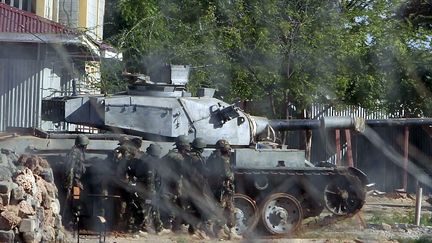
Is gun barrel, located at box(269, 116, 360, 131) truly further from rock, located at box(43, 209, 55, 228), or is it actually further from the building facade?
rock, located at box(43, 209, 55, 228)

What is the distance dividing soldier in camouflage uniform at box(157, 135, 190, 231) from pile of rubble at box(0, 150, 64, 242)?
3.00 metres

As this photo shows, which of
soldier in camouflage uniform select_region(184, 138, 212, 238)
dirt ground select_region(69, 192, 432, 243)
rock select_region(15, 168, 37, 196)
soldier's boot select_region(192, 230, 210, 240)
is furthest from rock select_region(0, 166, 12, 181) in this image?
soldier's boot select_region(192, 230, 210, 240)

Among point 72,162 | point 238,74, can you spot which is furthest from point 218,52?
point 72,162

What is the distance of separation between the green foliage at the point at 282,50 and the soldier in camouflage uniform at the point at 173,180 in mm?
5018

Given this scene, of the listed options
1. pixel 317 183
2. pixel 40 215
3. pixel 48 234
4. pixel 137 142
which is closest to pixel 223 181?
pixel 137 142

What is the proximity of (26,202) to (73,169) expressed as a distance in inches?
185

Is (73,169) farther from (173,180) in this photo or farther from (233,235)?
(233,235)

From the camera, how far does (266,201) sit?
15.1 meters

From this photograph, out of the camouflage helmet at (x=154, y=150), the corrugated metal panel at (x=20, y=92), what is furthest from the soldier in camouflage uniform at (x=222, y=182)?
the corrugated metal panel at (x=20, y=92)

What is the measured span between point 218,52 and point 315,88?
2175 mm

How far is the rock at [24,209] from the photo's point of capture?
350 inches

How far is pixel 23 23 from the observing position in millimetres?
21422

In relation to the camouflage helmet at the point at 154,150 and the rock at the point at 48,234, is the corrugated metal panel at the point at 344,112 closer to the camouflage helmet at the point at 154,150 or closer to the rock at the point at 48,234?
the camouflage helmet at the point at 154,150

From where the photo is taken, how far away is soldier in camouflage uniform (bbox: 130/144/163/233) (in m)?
13.9
